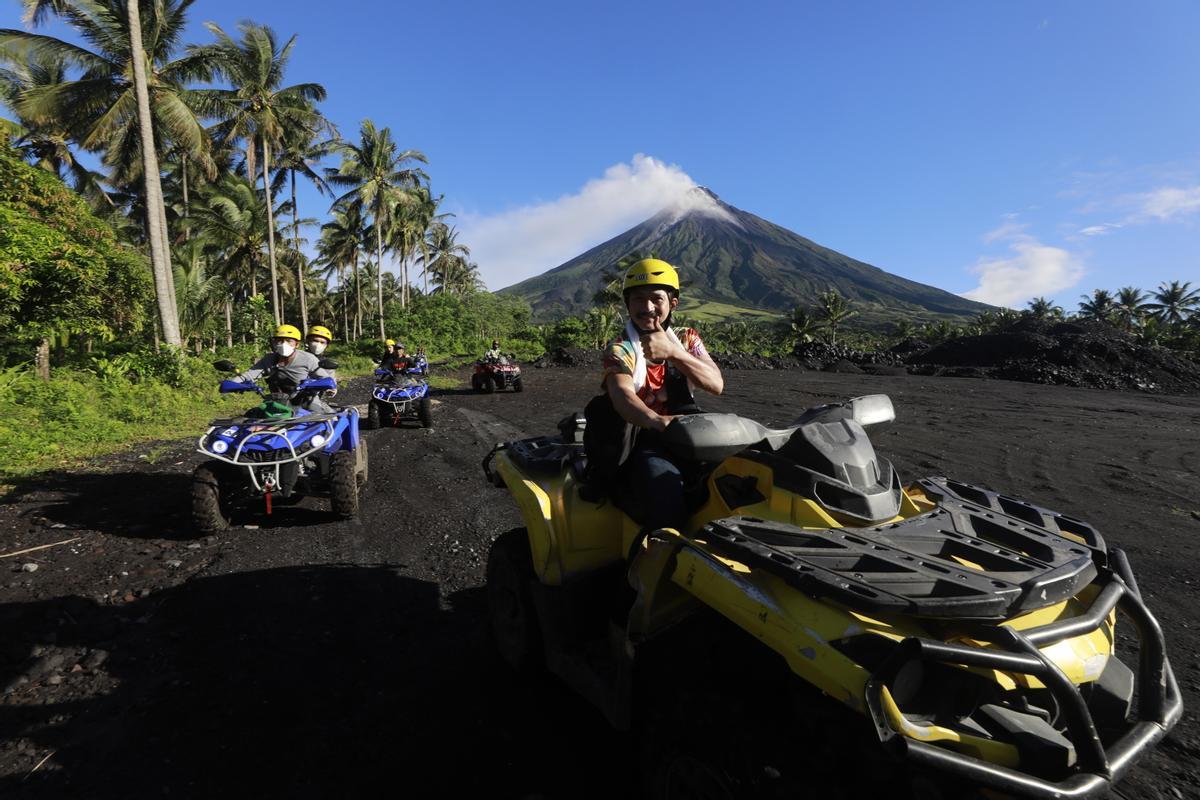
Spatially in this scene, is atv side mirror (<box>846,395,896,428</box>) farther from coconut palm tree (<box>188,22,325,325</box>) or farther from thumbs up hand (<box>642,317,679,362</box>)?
coconut palm tree (<box>188,22,325,325</box>)

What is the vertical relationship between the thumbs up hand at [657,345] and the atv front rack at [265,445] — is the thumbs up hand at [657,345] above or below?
above

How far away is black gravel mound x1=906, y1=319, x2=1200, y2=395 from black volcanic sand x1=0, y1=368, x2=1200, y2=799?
68.1 feet

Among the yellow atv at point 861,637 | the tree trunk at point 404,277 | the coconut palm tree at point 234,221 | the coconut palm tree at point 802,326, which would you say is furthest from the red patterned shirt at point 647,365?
the coconut palm tree at point 802,326

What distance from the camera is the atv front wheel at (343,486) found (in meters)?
5.15

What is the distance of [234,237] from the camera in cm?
2728

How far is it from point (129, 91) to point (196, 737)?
68.0ft

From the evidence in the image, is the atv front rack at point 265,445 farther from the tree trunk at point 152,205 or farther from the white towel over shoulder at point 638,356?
the tree trunk at point 152,205

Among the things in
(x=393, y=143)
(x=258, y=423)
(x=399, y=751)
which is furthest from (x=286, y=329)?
(x=393, y=143)

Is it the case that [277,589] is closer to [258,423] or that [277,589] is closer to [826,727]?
[258,423]

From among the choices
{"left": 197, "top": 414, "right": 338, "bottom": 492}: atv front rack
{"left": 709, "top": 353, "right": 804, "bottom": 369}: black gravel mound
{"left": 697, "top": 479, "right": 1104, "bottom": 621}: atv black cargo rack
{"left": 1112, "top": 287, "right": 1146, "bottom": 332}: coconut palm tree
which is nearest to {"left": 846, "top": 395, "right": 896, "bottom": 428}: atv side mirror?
{"left": 697, "top": 479, "right": 1104, "bottom": 621}: atv black cargo rack

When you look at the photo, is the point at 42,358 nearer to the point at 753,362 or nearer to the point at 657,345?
the point at 657,345

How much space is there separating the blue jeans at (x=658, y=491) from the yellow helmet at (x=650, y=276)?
0.71 meters

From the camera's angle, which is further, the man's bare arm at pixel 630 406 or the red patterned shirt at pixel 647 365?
the red patterned shirt at pixel 647 365

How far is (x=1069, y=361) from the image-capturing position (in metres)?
25.8
